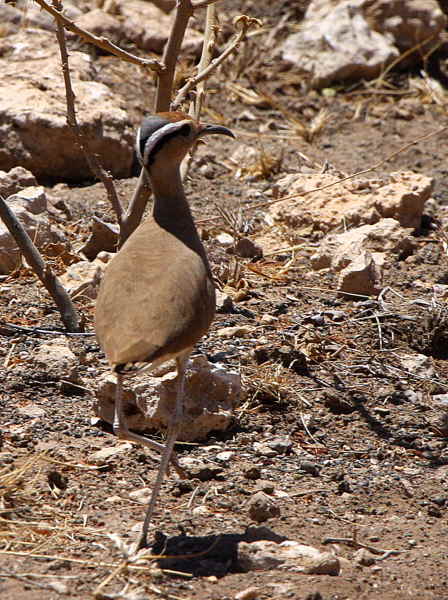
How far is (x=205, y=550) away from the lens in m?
3.80

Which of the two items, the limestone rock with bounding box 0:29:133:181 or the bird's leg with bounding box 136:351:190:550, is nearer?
the bird's leg with bounding box 136:351:190:550

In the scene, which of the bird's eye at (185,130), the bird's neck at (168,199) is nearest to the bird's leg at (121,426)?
the bird's neck at (168,199)

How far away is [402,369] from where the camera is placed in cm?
543

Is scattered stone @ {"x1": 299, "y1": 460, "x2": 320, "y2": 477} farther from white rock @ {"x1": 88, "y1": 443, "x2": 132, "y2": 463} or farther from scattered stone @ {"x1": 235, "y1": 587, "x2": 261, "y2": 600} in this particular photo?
scattered stone @ {"x1": 235, "y1": 587, "x2": 261, "y2": 600}

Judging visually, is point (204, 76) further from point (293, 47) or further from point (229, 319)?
point (293, 47)

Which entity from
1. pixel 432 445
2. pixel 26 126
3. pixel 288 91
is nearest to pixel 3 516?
pixel 432 445

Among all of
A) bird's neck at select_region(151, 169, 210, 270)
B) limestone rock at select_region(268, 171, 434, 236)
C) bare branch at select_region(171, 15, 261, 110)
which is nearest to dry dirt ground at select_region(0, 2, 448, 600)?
limestone rock at select_region(268, 171, 434, 236)

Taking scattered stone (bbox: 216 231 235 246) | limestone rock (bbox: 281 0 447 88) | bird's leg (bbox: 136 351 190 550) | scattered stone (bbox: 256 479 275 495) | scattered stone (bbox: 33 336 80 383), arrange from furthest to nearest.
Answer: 1. limestone rock (bbox: 281 0 447 88)
2. scattered stone (bbox: 216 231 235 246)
3. scattered stone (bbox: 33 336 80 383)
4. scattered stone (bbox: 256 479 275 495)
5. bird's leg (bbox: 136 351 190 550)

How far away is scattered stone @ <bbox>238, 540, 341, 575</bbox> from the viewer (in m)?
3.65

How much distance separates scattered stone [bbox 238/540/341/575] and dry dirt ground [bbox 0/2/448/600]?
0.03m

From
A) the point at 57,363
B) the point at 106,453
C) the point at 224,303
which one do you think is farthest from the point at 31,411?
the point at 224,303

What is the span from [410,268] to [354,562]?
127 inches

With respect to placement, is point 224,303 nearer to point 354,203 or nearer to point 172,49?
point 172,49

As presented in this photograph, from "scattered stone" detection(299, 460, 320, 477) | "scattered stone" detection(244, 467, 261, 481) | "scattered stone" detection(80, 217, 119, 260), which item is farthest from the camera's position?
"scattered stone" detection(80, 217, 119, 260)
